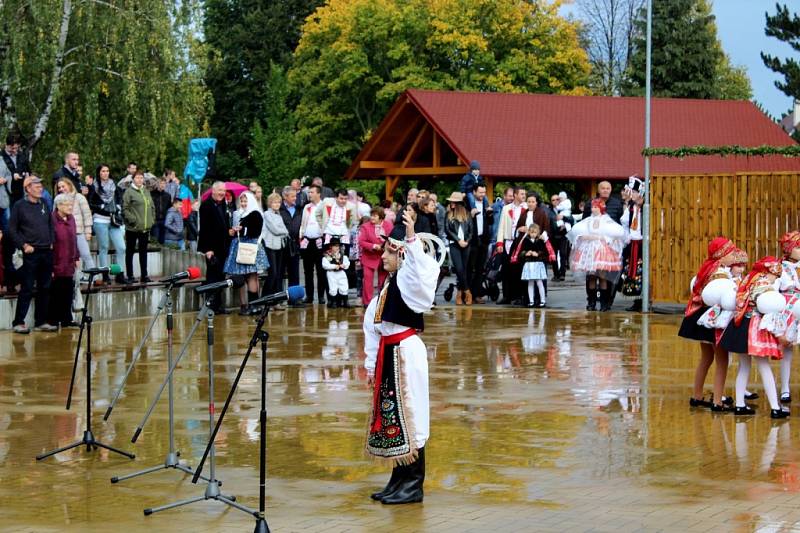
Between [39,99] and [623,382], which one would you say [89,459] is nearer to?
[623,382]

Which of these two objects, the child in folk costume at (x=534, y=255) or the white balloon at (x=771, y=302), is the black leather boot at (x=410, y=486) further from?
the child in folk costume at (x=534, y=255)

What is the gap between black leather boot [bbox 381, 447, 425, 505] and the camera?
30.9 feet

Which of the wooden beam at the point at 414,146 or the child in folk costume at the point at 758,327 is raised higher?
the wooden beam at the point at 414,146

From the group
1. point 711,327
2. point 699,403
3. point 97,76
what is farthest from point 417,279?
point 97,76

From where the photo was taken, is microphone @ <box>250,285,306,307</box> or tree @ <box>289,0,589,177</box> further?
tree @ <box>289,0,589,177</box>

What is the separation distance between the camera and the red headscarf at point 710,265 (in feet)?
44.0

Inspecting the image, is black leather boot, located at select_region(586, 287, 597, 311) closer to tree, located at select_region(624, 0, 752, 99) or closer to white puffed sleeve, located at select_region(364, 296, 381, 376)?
white puffed sleeve, located at select_region(364, 296, 381, 376)

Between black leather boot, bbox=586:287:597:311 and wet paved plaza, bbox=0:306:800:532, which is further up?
black leather boot, bbox=586:287:597:311

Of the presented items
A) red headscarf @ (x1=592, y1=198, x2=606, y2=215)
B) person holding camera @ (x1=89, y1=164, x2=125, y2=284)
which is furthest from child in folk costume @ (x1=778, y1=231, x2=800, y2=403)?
person holding camera @ (x1=89, y1=164, x2=125, y2=284)

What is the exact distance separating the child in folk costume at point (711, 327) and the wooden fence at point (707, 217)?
30.0 ft

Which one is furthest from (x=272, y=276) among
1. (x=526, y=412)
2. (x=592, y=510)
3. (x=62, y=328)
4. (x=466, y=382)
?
(x=592, y=510)

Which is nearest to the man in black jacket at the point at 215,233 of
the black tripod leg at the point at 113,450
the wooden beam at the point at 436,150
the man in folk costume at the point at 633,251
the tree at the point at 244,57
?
the man in folk costume at the point at 633,251

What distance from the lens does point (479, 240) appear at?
2572 centimetres

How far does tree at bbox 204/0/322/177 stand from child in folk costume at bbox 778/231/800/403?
5924cm
